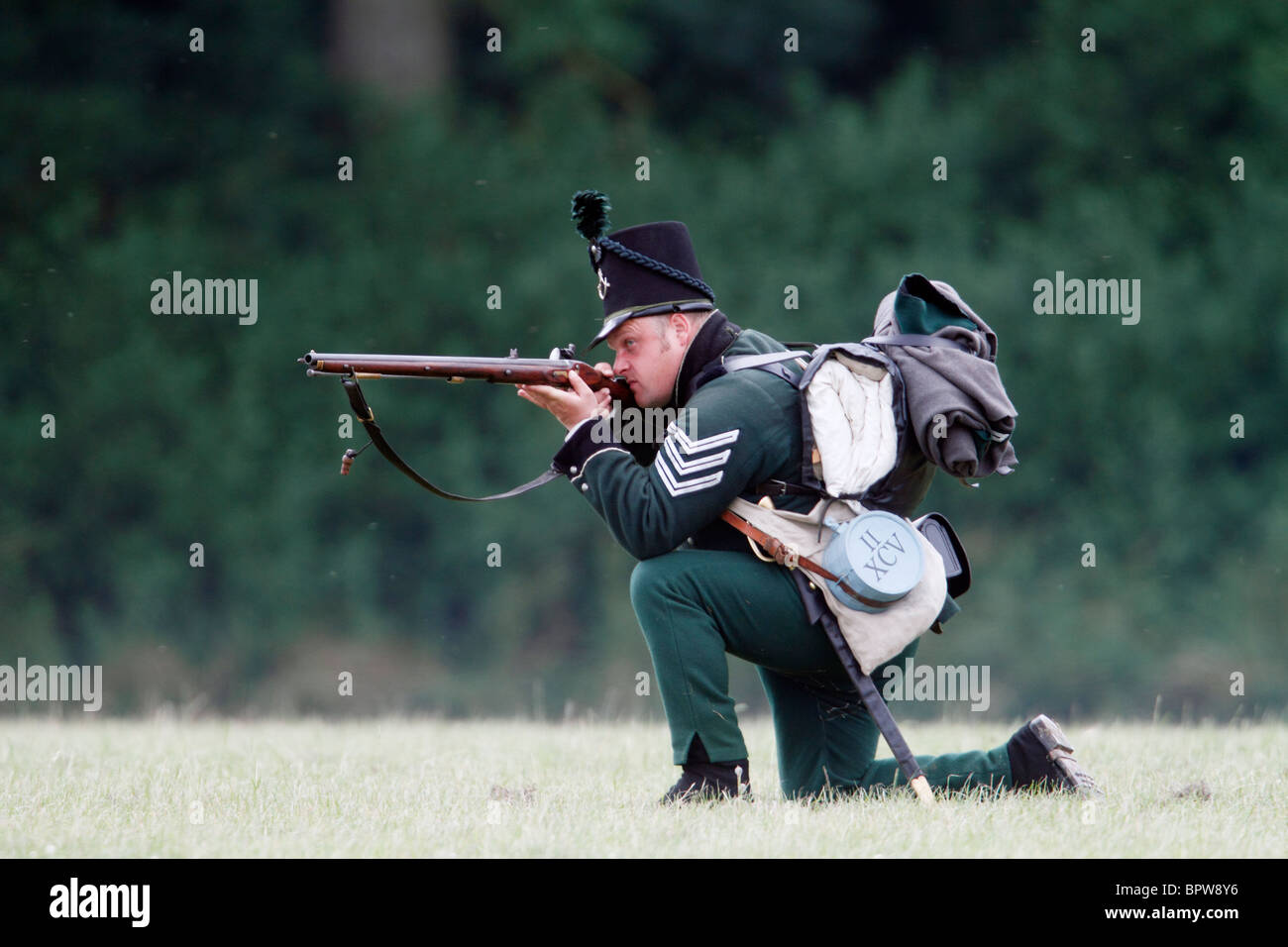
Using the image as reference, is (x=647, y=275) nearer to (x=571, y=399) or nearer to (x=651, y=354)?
(x=651, y=354)

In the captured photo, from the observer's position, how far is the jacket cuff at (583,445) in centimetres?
363

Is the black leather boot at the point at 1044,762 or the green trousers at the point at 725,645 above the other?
the green trousers at the point at 725,645

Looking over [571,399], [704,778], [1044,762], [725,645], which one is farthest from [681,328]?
[1044,762]

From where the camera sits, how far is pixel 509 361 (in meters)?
3.72

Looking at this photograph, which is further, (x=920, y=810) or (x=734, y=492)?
(x=734, y=492)

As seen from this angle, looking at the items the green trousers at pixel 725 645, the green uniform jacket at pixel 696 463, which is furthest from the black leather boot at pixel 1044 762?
the green uniform jacket at pixel 696 463

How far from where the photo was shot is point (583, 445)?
3645 millimetres

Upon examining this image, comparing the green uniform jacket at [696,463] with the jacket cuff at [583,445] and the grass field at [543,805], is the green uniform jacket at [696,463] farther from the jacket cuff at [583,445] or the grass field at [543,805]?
the grass field at [543,805]

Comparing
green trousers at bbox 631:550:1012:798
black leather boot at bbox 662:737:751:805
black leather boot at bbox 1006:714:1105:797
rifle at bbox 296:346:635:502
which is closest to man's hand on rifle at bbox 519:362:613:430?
rifle at bbox 296:346:635:502

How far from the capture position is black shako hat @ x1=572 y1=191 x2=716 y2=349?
379 centimetres

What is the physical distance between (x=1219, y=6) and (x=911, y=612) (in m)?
9.56
